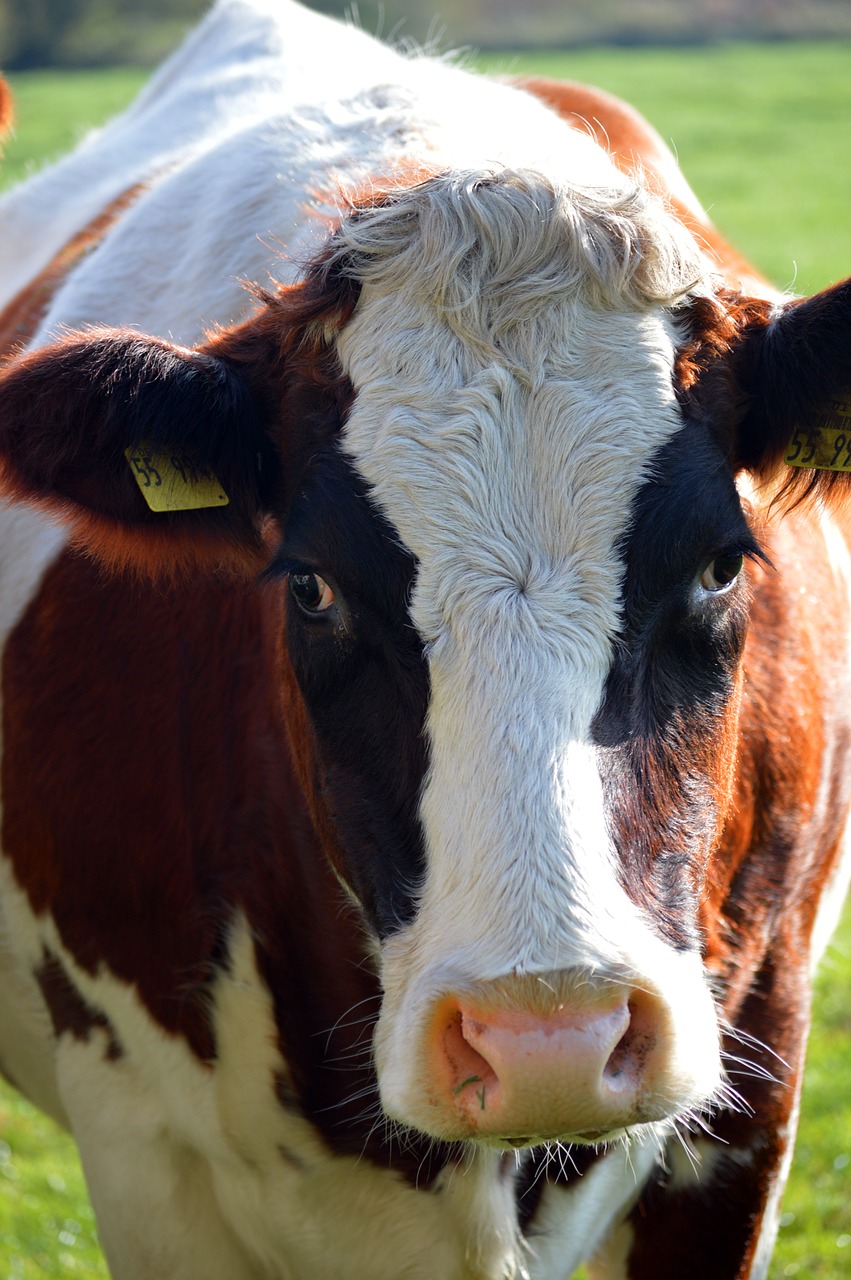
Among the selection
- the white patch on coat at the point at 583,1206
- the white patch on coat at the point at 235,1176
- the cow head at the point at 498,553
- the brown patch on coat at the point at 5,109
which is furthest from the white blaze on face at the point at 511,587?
the brown patch on coat at the point at 5,109

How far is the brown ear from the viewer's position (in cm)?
260

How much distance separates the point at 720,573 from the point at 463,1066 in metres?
0.90

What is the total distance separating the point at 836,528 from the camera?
3893mm

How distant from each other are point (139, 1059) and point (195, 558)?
114 centimetres

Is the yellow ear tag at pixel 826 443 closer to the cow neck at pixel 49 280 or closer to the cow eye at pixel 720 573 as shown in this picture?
the cow eye at pixel 720 573

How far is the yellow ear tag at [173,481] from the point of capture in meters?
2.70

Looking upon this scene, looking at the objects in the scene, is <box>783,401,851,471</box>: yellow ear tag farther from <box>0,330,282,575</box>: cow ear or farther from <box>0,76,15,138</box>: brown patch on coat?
<box>0,76,15,138</box>: brown patch on coat

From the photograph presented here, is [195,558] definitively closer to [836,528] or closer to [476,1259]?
[476,1259]

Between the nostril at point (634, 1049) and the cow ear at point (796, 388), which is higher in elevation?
the cow ear at point (796, 388)

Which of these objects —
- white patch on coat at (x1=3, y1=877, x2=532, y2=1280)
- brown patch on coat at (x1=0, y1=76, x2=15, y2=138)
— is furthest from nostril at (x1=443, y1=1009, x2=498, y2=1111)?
brown patch on coat at (x1=0, y1=76, x2=15, y2=138)

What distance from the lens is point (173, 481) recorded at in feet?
8.98

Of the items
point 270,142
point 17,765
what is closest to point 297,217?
point 270,142

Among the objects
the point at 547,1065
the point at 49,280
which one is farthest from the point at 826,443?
the point at 49,280

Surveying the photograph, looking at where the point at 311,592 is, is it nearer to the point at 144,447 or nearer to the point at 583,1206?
the point at 144,447
